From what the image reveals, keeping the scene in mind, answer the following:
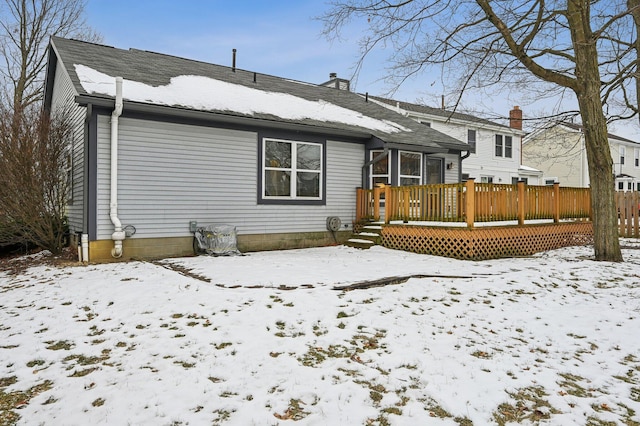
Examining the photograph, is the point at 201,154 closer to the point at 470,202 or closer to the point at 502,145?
the point at 470,202

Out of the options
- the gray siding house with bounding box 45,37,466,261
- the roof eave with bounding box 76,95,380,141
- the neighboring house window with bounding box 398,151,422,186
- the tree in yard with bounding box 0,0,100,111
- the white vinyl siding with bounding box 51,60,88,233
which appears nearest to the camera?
the roof eave with bounding box 76,95,380,141

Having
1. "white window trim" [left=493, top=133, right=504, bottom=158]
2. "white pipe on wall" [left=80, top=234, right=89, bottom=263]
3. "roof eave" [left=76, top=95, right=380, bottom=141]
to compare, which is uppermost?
"white window trim" [left=493, top=133, right=504, bottom=158]

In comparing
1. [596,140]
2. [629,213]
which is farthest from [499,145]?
[596,140]

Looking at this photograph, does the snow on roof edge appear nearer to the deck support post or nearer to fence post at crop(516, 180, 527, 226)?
fence post at crop(516, 180, 527, 226)

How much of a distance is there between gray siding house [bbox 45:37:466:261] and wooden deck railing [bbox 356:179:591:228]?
1168mm

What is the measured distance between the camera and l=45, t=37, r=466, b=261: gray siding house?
325 inches

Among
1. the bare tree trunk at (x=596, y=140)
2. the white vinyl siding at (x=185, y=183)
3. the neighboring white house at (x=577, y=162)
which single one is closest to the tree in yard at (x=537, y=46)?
the bare tree trunk at (x=596, y=140)

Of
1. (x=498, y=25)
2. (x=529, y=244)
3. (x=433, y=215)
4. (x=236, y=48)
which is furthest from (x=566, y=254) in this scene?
(x=236, y=48)

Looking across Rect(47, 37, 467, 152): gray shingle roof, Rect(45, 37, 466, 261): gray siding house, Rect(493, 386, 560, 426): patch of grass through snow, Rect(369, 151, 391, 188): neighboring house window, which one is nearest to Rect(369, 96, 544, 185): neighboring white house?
Rect(47, 37, 467, 152): gray shingle roof

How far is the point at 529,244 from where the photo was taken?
1044 centimetres

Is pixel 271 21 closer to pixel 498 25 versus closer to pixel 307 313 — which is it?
pixel 498 25

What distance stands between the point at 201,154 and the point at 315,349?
259 inches

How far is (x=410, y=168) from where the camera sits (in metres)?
12.8

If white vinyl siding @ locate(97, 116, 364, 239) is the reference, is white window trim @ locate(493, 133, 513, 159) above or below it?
above
